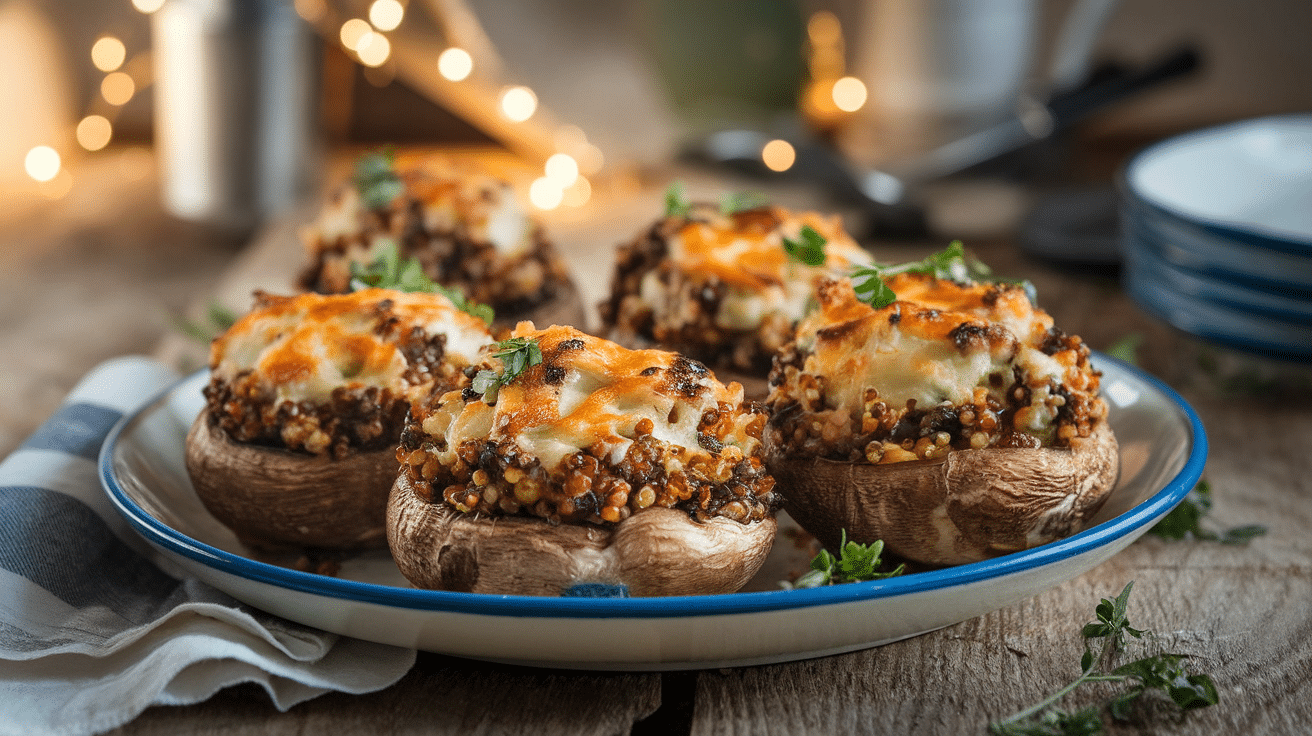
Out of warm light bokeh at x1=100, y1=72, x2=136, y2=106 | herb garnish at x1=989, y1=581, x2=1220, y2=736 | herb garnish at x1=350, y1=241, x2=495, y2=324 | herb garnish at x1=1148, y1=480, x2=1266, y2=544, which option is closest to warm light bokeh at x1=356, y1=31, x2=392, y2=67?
warm light bokeh at x1=100, y1=72, x2=136, y2=106

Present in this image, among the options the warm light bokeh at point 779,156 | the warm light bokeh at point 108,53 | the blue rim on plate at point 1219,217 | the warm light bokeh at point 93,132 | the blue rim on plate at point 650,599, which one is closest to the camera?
the blue rim on plate at point 650,599

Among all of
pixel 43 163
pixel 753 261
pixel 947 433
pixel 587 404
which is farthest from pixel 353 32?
pixel 947 433

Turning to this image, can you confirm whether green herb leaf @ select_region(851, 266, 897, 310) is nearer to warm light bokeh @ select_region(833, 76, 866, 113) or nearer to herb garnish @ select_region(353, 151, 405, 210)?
herb garnish @ select_region(353, 151, 405, 210)

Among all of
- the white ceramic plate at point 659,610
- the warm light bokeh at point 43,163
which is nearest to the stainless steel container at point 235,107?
the warm light bokeh at point 43,163

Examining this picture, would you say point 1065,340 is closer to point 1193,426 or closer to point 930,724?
point 1193,426

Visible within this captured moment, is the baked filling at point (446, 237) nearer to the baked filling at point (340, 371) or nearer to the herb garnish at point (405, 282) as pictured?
the herb garnish at point (405, 282)

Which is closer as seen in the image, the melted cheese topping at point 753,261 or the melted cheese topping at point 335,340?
the melted cheese topping at point 335,340
